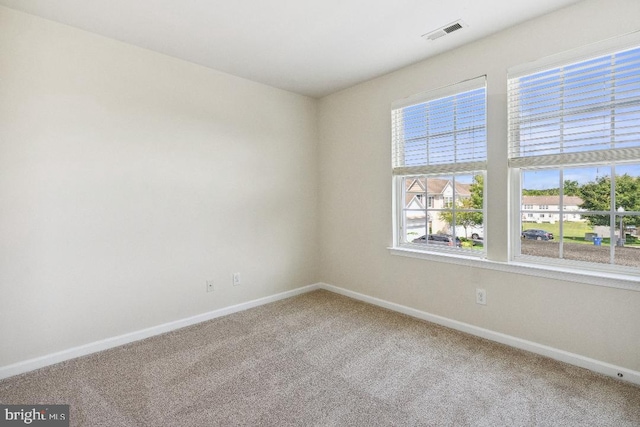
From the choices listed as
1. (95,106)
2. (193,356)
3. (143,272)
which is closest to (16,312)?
(143,272)

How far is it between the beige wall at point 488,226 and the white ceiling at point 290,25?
182 mm

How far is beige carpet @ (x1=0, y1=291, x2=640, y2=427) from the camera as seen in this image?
1.71 m

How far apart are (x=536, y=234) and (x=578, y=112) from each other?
910 mm

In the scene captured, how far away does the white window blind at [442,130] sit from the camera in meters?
2.67

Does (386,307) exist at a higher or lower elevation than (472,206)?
lower

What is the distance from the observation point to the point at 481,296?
265 cm

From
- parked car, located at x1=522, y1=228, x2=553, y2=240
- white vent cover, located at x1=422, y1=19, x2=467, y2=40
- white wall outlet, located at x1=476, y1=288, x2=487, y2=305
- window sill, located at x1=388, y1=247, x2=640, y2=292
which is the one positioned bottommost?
white wall outlet, located at x1=476, y1=288, x2=487, y2=305

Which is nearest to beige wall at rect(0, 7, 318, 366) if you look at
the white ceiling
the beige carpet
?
the white ceiling

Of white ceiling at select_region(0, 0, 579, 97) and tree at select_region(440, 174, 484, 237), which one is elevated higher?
white ceiling at select_region(0, 0, 579, 97)

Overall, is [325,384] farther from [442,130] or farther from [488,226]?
[442,130]

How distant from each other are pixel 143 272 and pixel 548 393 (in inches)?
121

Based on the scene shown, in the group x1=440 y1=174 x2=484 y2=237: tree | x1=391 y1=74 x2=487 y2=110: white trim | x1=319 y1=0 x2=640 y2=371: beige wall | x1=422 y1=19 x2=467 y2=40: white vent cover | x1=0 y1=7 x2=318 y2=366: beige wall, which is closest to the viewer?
x1=319 y1=0 x2=640 y2=371: beige wall

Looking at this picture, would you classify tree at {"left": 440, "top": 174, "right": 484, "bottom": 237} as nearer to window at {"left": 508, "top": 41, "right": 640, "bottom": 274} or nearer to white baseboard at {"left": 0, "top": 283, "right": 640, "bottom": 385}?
window at {"left": 508, "top": 41, "right": 640, "bottom": 274}

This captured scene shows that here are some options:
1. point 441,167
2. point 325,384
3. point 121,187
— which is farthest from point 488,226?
point 121,187
